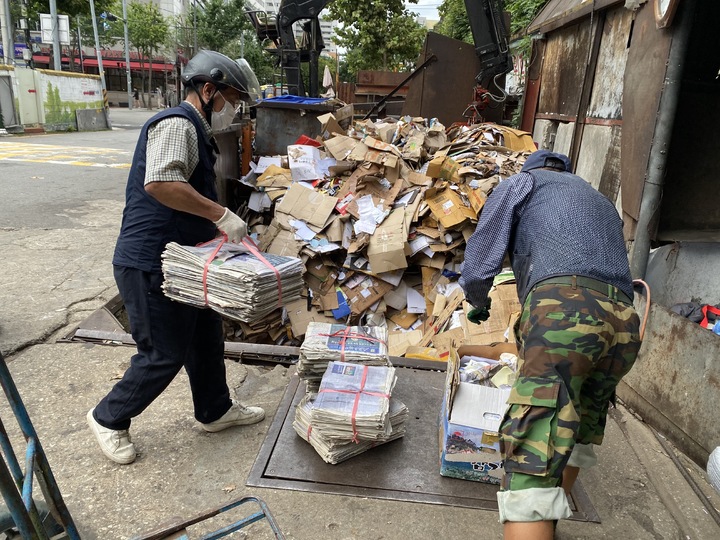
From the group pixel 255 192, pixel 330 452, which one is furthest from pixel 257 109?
pixel 330 452

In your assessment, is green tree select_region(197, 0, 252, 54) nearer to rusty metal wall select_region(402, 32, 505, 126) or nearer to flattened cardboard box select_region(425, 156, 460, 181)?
rusty metal wall select_region(402, 32, 505, 126)

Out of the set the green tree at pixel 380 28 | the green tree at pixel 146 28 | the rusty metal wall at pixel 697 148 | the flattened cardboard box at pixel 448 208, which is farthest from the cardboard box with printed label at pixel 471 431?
the green tree at pixel 146 28

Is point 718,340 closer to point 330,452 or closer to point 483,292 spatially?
point 483,292

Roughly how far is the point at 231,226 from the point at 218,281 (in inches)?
10.7

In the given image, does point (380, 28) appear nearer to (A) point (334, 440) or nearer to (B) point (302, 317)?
(B) point (302, 317)

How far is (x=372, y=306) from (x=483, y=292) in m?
3.44

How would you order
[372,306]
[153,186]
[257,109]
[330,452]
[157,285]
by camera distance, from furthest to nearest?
1. [257,109]
2. [372,306]
3. [330,452]
4. [157,285]
5. [153,186]

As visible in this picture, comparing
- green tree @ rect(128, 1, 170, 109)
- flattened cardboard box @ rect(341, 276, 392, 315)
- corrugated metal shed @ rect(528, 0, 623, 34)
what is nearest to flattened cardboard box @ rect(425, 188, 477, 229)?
flattened cardboard box @ rect(341, 276, 392, 315)

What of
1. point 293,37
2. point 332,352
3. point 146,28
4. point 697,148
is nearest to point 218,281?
point 332,352

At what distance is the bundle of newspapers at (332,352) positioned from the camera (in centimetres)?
264

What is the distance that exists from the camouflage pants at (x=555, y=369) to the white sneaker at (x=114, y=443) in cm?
169

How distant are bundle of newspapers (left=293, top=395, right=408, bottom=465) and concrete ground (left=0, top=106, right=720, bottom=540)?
0.70ft

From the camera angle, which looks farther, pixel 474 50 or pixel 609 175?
pixel 474 50

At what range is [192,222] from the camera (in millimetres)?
2207
